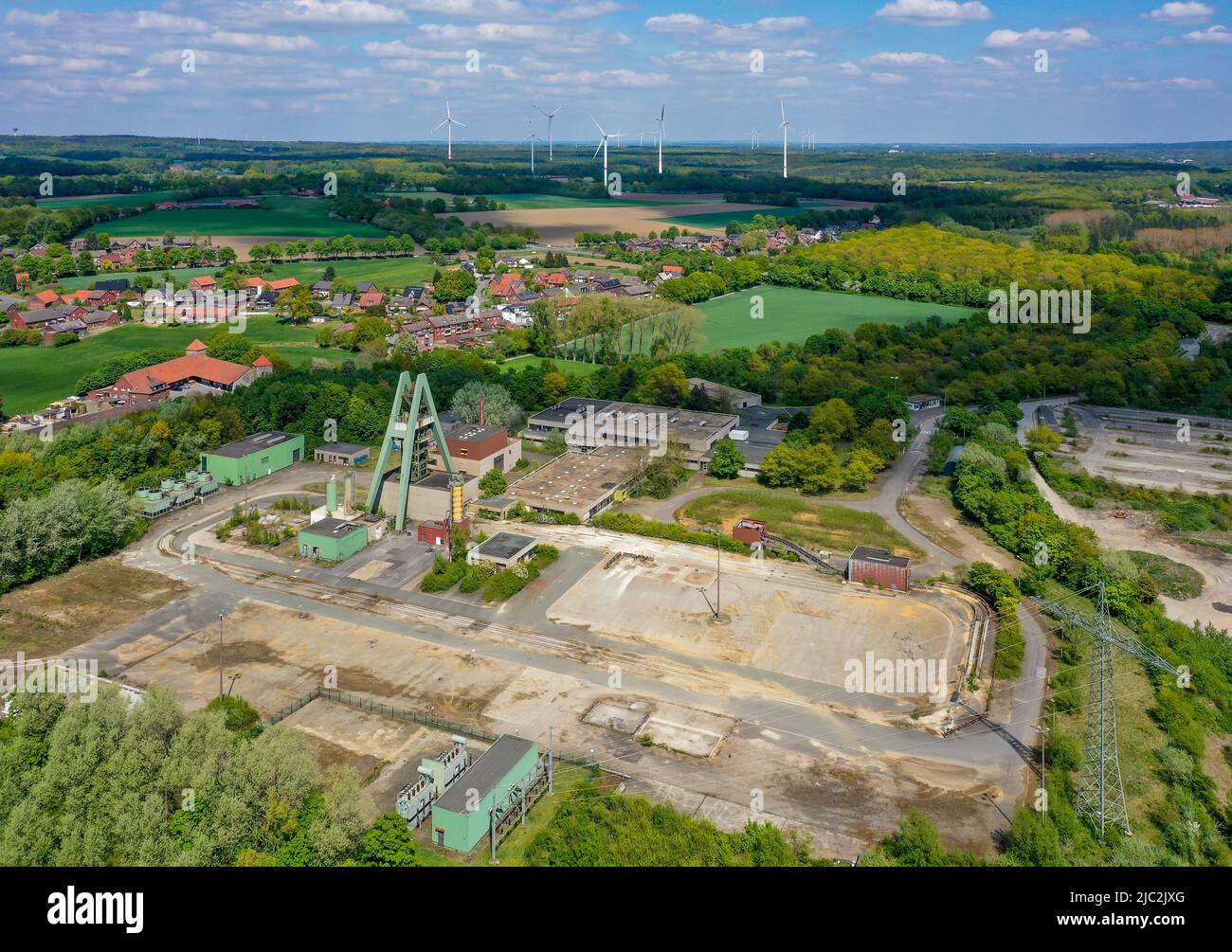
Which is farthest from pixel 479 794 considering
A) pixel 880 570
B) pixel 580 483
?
pixel 580 483

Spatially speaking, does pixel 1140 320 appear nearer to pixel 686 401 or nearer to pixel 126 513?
pixel 686 401

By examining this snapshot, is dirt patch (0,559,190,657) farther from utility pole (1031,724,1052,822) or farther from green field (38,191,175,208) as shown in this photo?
green field (38,191,175,208)

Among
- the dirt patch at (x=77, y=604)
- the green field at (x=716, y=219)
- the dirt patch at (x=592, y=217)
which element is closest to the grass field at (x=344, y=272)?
the dirt patch at (x=592, y=217)

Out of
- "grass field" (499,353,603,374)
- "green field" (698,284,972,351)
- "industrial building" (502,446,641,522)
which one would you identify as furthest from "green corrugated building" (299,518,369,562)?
"green field" (698,284,972,351)

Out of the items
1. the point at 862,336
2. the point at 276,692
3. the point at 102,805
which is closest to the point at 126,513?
the point at 276,692

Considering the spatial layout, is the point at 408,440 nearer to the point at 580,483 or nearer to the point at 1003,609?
the point at 580,483

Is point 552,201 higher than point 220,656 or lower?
higher

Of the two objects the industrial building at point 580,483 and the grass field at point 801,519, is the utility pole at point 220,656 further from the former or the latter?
the grass field at point 801,519
